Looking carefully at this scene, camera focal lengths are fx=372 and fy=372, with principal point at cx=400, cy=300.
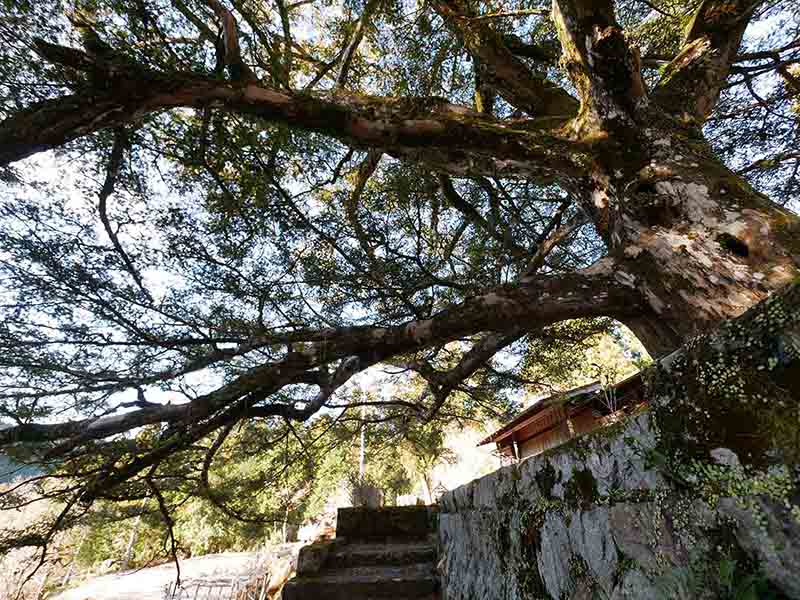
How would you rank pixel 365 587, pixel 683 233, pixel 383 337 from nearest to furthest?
1. pixel 683 233
2. pixel 383 337
3. pixel 365 587

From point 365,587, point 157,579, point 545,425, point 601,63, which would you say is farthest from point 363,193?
point 157,579

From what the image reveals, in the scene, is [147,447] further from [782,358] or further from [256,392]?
[782,358]

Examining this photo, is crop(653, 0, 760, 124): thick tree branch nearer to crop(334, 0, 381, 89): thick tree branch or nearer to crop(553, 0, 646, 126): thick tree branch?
crop(553, 0, 646, 126): thick tree branch

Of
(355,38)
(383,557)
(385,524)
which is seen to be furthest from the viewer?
(355,38)

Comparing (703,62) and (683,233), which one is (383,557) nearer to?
(683,233)

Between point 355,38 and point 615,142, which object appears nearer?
point 615,142

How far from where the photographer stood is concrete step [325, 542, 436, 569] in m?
3.74

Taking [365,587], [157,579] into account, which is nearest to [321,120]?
[365,587]

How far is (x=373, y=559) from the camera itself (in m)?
3.82

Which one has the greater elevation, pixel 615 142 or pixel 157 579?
pixel 615 142

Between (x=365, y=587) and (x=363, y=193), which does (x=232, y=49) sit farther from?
(x=365, y=587)

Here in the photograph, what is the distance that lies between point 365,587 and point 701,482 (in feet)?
10.9

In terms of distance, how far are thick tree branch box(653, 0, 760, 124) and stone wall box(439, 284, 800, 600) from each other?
3.47 metres

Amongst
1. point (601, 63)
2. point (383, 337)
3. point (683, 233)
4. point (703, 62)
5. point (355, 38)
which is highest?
point (355, 38)
